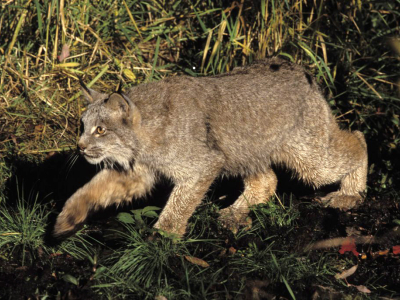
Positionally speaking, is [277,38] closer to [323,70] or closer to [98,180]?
[323,70]

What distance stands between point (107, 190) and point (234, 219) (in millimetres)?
1174

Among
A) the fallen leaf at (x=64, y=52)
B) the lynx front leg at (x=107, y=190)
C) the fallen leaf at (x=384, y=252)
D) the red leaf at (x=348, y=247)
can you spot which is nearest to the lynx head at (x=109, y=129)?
the lynx front leg at (x=107, y=190)

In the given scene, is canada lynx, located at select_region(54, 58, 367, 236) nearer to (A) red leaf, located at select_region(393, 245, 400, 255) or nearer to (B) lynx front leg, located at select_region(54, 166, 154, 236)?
(B) lynx front leg, located at select_region(54, 166, 154, 236)

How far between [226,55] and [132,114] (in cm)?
192

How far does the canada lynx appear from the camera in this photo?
4.75m

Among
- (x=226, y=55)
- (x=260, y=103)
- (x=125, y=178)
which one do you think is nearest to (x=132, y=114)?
(x=125, y=178)

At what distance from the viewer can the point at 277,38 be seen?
6227 millimetres

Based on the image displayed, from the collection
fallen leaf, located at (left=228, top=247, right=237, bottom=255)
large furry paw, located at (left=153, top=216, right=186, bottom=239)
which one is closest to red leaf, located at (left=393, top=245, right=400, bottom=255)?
fallen leaf, located at (left=228, top=247, right=237, bottom=255)

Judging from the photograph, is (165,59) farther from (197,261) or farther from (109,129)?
(197,261)

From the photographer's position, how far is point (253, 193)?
228 inches

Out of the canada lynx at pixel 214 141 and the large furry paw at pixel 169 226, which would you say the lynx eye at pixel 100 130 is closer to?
the canada lynx at pixel 214 141

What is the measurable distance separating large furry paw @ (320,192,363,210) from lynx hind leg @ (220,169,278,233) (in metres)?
0.53

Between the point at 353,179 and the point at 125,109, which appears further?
the point at 353,179

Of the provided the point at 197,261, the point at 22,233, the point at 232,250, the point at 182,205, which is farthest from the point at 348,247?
the point at 22,233
